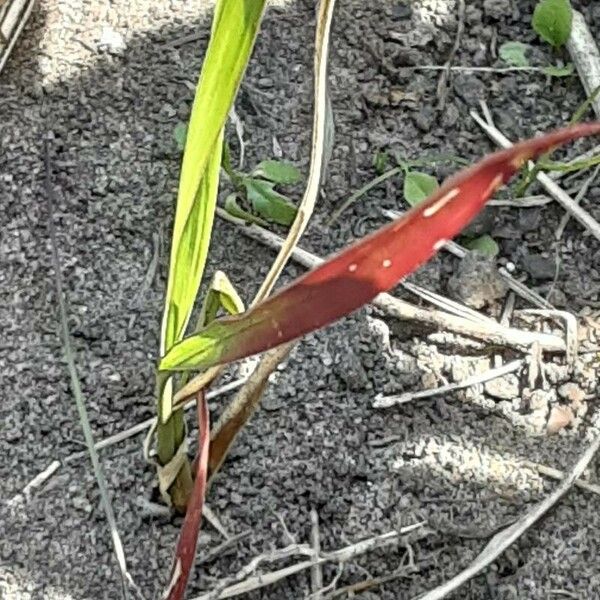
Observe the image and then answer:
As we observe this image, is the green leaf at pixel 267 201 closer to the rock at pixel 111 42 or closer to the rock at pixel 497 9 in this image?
the rock at pixel 111 42

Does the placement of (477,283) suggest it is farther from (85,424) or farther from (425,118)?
(85,424)

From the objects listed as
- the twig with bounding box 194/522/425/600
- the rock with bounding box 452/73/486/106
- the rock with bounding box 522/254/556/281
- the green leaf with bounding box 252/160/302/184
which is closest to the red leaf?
the twig with bounding box 194/522/425/600

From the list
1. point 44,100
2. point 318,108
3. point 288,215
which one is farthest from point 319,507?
point 44,100

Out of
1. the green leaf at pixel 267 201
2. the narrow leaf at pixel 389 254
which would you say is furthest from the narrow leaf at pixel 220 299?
the green leaf at pixel 267 201

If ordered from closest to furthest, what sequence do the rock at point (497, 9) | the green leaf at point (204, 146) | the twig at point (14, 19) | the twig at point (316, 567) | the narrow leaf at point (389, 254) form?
the narrow leaf at point (389, 254) < the green leaf at point (204, 146) < the twig at point (316, 567) < the twig at point (14, 19) < the rock at point (497, 9)

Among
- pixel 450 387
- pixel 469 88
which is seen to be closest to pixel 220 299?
pixel 450 387

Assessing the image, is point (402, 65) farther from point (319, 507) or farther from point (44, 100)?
point (319, 507)
